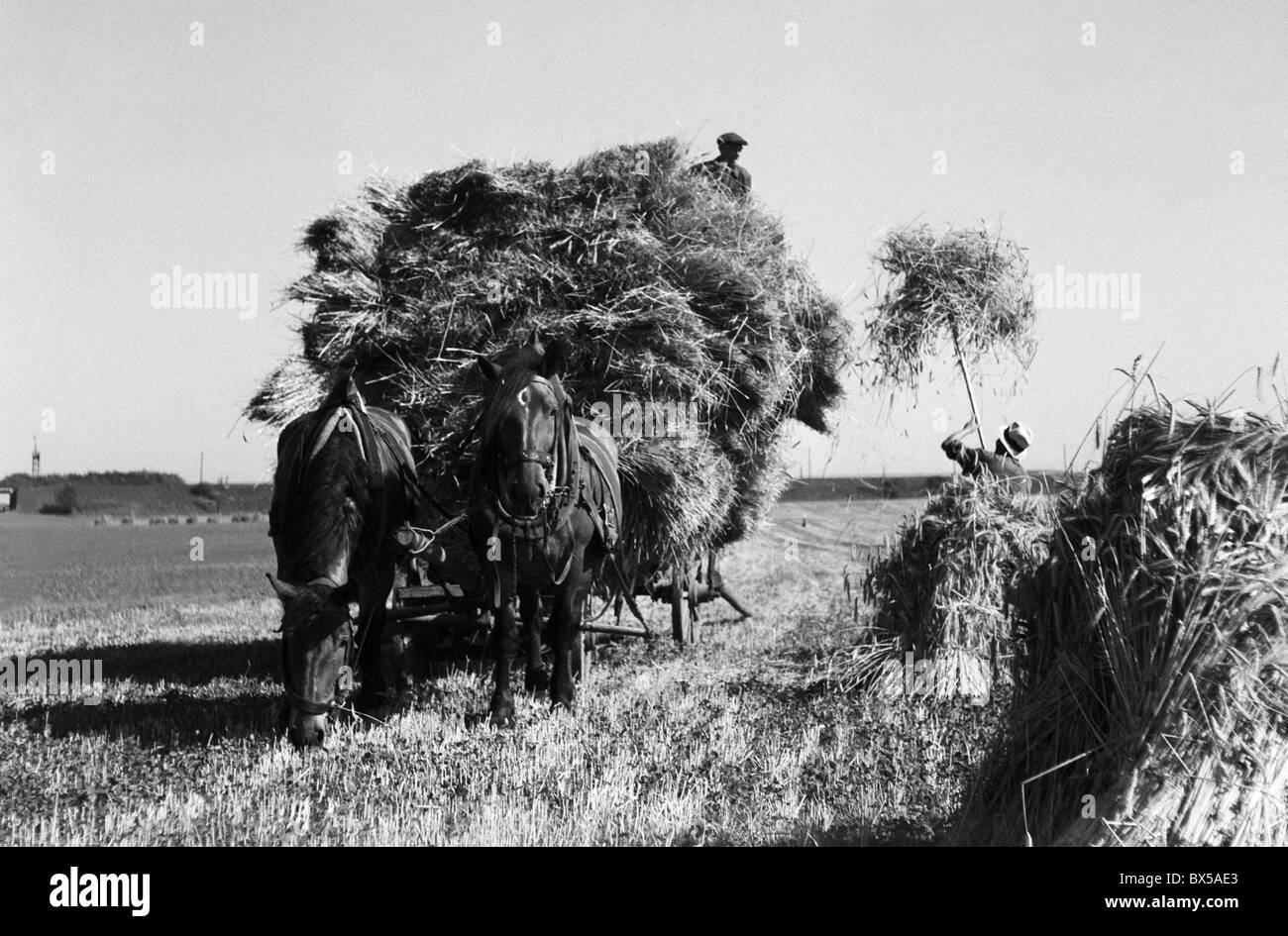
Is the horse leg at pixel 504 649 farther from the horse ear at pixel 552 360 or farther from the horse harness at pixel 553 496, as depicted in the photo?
the horse ear at pixel 552 360

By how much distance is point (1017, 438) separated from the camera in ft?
26.2

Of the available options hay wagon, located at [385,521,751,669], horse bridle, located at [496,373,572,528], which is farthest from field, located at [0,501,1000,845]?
horse bridle, located at [496,373,572,528]

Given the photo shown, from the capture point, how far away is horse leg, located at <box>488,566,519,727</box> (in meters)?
6.26

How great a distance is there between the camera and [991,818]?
4.15 metres

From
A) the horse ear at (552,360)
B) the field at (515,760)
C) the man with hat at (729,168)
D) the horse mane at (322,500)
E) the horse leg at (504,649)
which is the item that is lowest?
the field at (515,760)

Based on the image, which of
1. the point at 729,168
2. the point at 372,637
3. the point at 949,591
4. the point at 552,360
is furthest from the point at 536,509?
the point at 729,168

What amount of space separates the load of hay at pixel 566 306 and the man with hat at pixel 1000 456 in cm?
136

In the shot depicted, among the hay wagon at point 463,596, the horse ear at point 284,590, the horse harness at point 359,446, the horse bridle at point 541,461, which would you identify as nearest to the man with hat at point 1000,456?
the hay wagon at point 463,596

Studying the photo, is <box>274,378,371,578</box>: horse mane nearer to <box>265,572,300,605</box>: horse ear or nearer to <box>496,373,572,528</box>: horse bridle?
<box>265,572,300,605</box>: horse ear

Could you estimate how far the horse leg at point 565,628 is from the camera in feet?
21.6

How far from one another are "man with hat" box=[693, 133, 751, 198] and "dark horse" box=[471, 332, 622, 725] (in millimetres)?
2732
